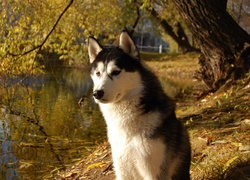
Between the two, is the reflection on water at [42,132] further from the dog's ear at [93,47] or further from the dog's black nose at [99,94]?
the dog's black nose at [99,94]

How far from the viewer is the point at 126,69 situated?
3414mm

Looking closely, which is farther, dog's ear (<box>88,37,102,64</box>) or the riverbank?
the riverbank

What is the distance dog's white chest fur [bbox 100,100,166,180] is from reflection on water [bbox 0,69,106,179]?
9.98 ft

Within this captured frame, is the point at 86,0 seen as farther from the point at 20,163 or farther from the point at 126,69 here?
the point at 126,69

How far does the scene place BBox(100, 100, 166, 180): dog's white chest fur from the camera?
3182 mm

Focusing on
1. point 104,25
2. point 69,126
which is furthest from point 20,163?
point 104,25

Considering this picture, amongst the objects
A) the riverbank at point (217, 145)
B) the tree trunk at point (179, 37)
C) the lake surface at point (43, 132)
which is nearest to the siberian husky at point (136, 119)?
the riverbank at point (217, 145)

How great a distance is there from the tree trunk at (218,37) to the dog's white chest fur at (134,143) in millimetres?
4412

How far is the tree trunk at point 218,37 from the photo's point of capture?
721 cm

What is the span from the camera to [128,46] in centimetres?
363

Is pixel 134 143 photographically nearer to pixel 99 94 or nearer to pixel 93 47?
pixel 99 94

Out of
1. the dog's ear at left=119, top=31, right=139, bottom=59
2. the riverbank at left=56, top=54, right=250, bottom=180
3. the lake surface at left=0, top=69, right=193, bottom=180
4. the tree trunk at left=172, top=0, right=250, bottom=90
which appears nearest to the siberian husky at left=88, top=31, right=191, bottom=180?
the dog's ear at left=119, top=31, right=139, bottom=59

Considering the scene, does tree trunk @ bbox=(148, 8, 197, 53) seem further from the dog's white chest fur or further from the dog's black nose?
the dog's black nose

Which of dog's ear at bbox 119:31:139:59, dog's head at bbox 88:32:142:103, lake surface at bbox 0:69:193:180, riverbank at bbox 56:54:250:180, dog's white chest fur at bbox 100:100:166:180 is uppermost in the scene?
dog's ear at bbox 119:31:139:59
